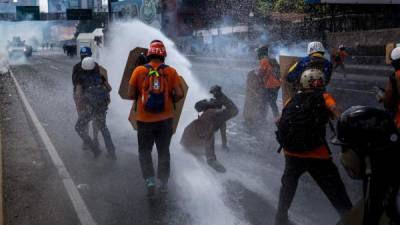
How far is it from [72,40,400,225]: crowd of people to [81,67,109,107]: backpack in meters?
0.01

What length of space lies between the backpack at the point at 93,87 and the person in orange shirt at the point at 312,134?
384cm

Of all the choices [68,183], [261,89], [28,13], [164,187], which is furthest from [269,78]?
[28,13]

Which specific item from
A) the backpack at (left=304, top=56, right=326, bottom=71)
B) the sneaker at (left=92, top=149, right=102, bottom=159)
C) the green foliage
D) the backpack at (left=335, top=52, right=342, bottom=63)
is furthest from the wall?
the backpack at (left=304, top=56, right=326, bottom=71)

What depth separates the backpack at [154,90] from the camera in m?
5.04

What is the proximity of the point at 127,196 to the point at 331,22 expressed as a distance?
26992 mm

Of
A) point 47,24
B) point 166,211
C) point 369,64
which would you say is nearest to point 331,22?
point 369,64

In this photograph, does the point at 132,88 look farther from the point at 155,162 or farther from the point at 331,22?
the point at 331,22

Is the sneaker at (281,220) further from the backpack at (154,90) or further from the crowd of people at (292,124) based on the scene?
the backpack at (154,90)

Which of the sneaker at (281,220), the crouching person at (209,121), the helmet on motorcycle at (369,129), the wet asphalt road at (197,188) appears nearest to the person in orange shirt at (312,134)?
the sneaker at (281,220)

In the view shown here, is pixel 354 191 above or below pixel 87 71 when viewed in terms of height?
below

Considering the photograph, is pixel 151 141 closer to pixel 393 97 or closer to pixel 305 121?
pixel 305 121

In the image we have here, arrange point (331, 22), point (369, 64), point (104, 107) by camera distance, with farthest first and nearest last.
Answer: point (331, 22)
point (369, 64)
point (104, 107)

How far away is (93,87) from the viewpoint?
23.5ft

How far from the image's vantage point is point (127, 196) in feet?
17.9
